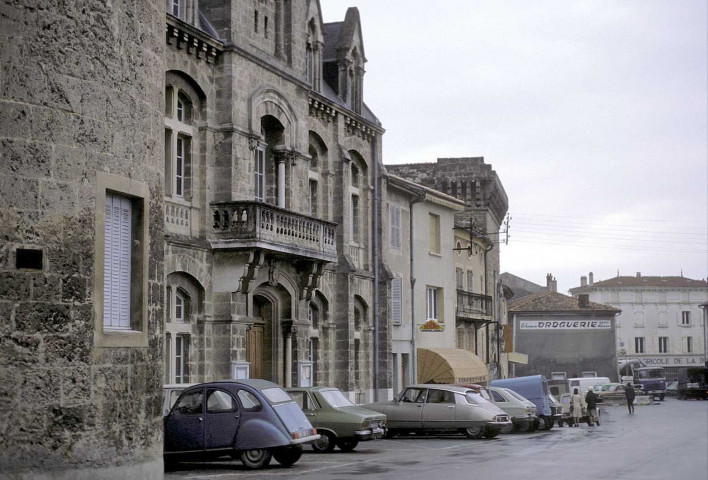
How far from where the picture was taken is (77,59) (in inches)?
546

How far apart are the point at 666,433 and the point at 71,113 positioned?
2383 cm

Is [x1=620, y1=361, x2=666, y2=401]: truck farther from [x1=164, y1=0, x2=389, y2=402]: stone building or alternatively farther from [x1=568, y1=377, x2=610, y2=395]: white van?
[x1=164, y1=0, x2=389, y2=402]: stone building

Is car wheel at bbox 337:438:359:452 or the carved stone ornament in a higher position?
the carved stone ornament

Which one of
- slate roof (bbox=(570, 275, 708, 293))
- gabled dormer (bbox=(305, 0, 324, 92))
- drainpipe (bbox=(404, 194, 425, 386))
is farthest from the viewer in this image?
slate roof (bbox=(570, 275, 708, 293))

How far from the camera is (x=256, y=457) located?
2002 centimetres

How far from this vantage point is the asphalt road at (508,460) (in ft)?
62.6

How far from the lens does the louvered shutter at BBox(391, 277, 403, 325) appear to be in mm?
42719

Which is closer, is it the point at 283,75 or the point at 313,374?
the point at 283,75

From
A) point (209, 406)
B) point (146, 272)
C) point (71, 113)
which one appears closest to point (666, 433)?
point (209, 406)

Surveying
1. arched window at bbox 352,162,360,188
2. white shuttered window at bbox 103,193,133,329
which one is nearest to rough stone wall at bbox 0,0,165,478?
white shuttered window at bbox 103,193,133,329

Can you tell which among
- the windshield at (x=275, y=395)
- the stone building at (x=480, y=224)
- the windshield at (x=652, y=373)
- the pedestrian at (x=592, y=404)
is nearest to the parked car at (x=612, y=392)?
the stone building at (x=480, y=224)

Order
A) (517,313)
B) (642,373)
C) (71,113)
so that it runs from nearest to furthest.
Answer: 1. (71,113)
2. (642,373)
3. (517,313)

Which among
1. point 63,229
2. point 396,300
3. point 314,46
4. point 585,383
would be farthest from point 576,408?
point 63,229

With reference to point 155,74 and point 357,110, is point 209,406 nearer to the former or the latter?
point 155,74
